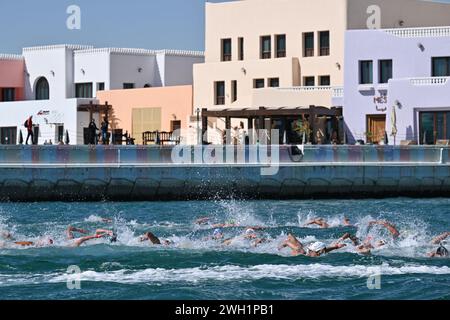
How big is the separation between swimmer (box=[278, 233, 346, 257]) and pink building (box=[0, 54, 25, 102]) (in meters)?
48.2

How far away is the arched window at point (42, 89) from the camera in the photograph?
72875 mm

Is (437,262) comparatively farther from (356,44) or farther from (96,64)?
(96,64)

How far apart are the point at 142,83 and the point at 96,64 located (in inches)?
123

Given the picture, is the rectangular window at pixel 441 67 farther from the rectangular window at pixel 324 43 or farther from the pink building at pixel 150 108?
the pink building at pixel 150 108

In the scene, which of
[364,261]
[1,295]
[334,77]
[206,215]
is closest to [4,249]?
[1,295]

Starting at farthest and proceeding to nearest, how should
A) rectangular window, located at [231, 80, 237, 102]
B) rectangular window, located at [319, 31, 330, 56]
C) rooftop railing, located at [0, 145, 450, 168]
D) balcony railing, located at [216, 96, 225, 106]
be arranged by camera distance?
balcony railing, located at [216, 96, 225, 106] → rectangular window, located at [231, 80, 237, 102] → rectangular window, located at [319, 31, 330, 56] → rooftop railing, located at [0, 145, 450, 168]

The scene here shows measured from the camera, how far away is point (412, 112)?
54062mm

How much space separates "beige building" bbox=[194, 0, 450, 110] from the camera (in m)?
60.8

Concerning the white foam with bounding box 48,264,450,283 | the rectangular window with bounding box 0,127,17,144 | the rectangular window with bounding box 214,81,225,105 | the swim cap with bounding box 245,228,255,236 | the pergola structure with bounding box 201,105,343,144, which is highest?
the rectangular window with bounding box 214,81,225,105

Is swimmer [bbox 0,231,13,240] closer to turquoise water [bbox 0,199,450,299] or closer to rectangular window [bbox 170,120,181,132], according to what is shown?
turquoise water [bbox 0,199,450,299]

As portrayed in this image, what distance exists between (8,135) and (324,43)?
66.4 feet

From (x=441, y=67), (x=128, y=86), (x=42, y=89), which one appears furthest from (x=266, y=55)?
(x=42, y=89)

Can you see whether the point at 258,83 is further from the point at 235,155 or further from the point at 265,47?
the point at 235,155

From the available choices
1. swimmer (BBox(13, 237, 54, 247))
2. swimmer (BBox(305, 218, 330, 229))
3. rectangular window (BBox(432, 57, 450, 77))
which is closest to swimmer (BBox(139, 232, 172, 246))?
swimmer (BBox(13, 237, 54, 247))
